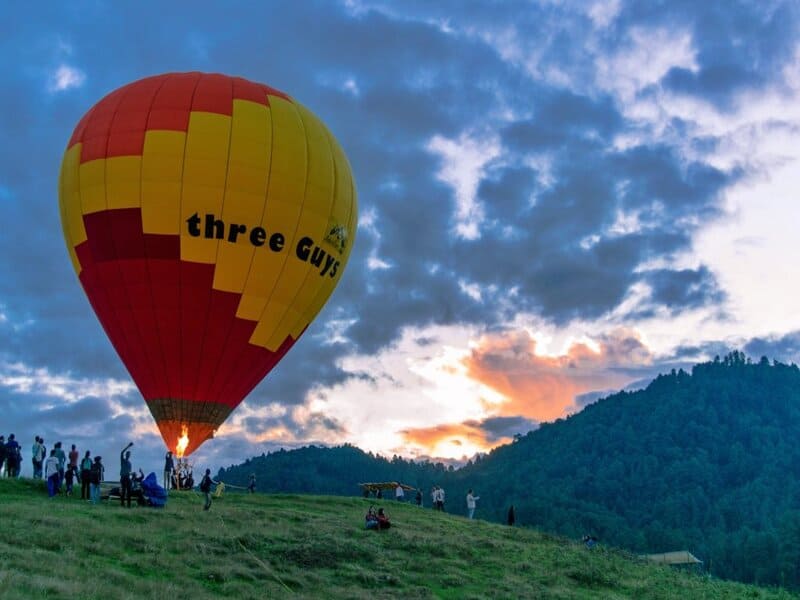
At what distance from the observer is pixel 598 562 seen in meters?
32.4

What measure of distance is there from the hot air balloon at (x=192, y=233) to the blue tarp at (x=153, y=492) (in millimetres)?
4822

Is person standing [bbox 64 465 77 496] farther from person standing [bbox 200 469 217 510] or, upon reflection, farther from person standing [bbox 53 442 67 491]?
person standing [bbox 200 469 217 510]

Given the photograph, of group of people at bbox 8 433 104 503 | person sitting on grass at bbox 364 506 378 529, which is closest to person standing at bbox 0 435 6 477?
group of people at bbox 8 433 104 503

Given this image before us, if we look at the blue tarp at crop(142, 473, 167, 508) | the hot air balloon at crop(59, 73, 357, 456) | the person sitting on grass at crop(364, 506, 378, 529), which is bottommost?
the person sitting on grass at crop(364, 506, 378, 529)

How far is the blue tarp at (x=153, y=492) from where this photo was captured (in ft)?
96.5

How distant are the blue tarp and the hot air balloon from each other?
15.8 ft

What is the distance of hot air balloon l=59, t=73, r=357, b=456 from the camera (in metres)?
34.0

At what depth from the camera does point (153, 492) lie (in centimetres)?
2950

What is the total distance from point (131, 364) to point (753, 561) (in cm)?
12469

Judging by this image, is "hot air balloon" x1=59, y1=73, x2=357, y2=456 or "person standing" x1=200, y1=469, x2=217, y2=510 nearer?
"person standing" x1=200, y1=469, x2=217, y2=510

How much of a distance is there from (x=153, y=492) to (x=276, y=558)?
745 centimetres

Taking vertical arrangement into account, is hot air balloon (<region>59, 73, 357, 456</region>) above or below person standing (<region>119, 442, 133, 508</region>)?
above

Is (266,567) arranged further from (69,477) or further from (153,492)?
(69,477)

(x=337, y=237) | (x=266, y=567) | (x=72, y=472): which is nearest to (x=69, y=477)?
(x=72, y=472)
